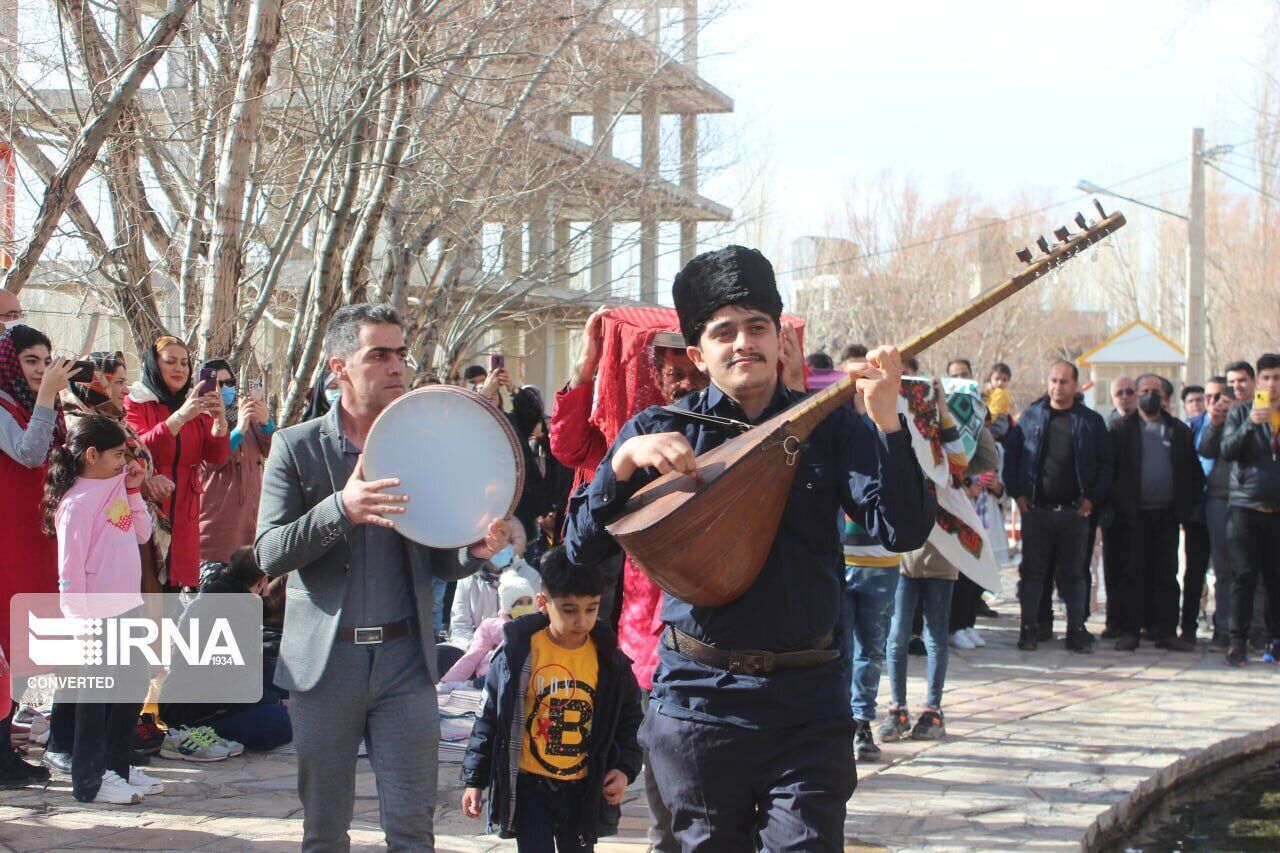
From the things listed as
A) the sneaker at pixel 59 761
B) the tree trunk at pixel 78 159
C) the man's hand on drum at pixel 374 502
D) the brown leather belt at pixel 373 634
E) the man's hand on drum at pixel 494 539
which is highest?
the tree trunk at pixel 78 159

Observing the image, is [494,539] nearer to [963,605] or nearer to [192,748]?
[192,748]

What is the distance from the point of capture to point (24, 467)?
5.90m

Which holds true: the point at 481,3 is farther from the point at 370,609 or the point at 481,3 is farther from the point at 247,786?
the point at 370,609

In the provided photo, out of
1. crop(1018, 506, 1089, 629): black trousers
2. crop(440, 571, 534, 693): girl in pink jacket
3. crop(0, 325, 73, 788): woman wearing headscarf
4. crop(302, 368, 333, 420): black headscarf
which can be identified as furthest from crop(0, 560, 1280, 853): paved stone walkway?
crop(302, 368, 333, 420): black headscarf

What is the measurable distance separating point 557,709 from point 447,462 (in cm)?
112

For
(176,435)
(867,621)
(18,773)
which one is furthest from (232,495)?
(867,621)

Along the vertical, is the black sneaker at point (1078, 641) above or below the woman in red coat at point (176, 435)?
below

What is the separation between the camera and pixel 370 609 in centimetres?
404

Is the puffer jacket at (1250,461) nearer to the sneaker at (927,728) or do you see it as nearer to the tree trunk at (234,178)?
the sneaker at (927,728)

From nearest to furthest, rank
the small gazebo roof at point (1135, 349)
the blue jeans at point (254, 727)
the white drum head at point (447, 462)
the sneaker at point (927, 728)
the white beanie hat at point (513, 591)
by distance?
the white drum head at point (447, 462) < the blue jeans at point (254, 727) < the sneaker at point (927, 728) < the white beanie hat at point (513, 591) < the small gazebo roof at point (1135, 349)

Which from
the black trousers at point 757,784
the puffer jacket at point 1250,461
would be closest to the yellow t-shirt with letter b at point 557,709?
the black trousers at point 757,784

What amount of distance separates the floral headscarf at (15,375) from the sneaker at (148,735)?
167 cm

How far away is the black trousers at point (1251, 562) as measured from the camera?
9.95 m

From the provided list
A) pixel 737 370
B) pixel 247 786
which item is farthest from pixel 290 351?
pixel 737 370
